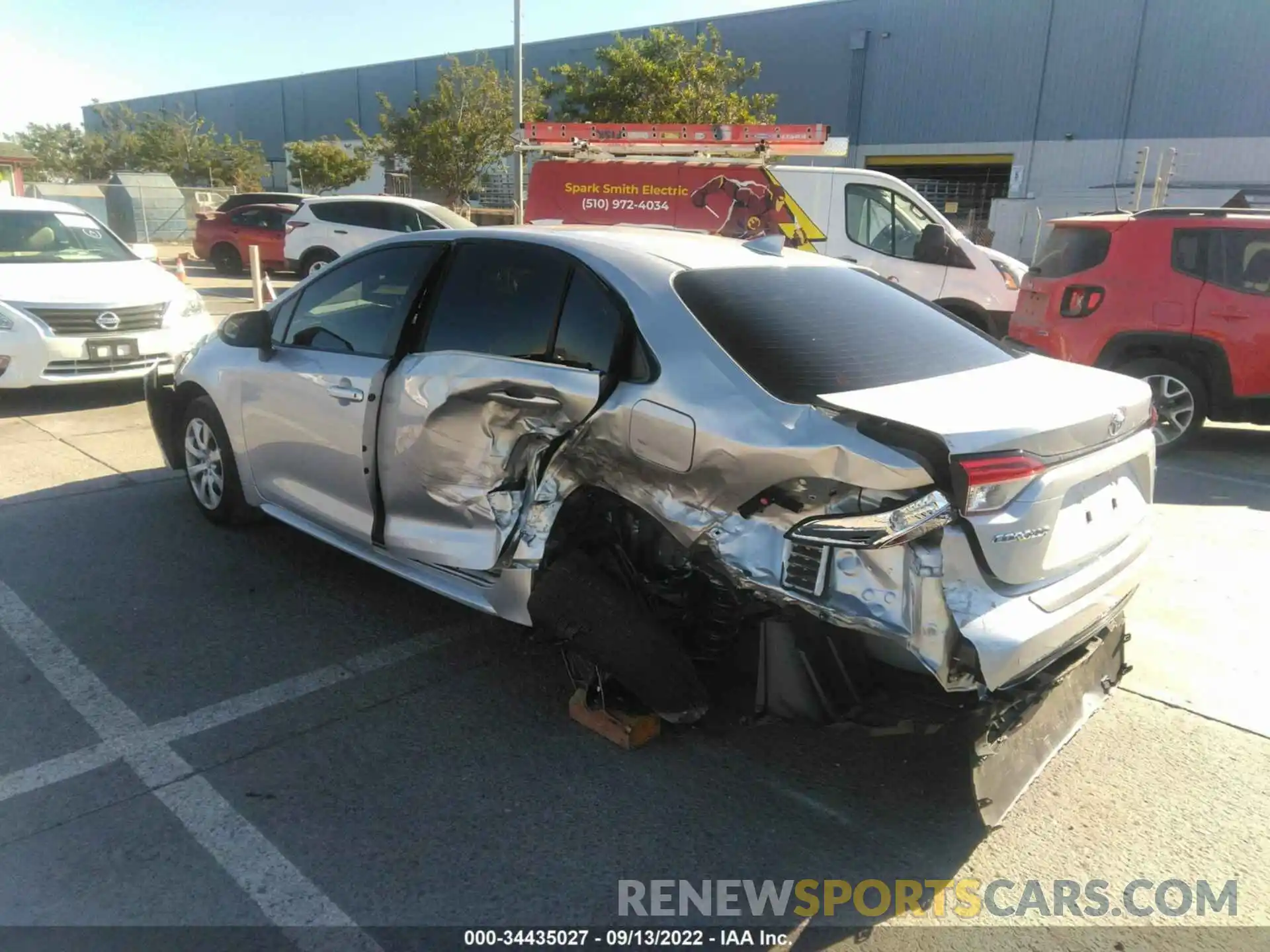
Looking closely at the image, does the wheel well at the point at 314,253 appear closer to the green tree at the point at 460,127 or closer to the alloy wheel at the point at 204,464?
the green tree at the point at 460,127

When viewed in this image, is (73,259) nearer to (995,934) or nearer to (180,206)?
(995,934)

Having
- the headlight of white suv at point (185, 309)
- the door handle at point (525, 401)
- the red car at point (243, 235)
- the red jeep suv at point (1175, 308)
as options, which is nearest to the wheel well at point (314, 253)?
the red car at point (243, 235)

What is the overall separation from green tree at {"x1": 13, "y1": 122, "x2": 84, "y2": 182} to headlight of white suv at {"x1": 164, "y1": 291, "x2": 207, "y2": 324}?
48.1 meters

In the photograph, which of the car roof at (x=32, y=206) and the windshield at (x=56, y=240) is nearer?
the windshield at (x=56, y=240)

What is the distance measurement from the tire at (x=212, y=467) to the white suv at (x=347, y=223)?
10970mm

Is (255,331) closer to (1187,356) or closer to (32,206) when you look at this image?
(32,206)

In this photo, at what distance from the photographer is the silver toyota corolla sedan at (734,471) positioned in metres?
2.59

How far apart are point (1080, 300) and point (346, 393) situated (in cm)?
626

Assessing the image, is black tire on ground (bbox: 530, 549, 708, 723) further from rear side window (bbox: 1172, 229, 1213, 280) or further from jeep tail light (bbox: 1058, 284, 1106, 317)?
rear side window (bbox: 1172, 229, 1213, 280)

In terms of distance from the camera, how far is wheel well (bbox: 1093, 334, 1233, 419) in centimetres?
720

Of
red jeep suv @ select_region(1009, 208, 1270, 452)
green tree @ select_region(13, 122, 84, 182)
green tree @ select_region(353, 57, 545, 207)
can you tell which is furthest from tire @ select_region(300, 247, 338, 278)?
green tree @ select_region(13, 122, 84, 182)

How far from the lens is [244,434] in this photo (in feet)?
15.6

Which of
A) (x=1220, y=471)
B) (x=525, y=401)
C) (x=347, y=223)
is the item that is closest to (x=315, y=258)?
(x=347, y=223)

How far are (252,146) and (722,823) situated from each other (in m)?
50.6
